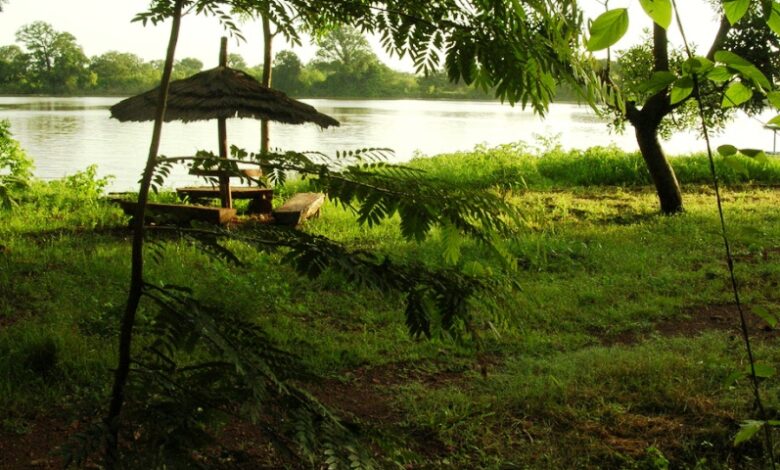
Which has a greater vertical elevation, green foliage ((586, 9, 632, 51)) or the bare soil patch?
green foliage ((586, 9, 632, 51))

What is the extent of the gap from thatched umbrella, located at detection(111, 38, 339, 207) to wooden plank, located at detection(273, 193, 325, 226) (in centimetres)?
85

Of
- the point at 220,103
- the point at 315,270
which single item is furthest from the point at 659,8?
the point at 220,103

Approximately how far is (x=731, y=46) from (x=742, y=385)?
9616 millimetres

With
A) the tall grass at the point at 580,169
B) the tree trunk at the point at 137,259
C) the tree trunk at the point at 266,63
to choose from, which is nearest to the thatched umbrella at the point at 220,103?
the tree trunk at the point at 266,63

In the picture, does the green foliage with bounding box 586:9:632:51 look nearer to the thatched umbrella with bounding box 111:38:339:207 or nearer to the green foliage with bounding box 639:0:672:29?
the green foliage with bounding box 639:0:672:29

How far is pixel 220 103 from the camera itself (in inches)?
413

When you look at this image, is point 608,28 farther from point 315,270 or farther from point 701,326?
point 701,326

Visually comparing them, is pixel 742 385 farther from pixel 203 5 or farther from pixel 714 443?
pixel 203 5

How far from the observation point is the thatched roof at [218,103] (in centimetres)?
1044

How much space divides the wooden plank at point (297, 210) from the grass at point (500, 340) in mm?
231

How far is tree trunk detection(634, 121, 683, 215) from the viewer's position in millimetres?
11709

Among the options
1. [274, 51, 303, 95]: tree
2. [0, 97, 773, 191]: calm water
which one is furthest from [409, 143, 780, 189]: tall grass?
[274, 51, 303, 95]: tree

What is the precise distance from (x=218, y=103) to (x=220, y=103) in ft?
0.10

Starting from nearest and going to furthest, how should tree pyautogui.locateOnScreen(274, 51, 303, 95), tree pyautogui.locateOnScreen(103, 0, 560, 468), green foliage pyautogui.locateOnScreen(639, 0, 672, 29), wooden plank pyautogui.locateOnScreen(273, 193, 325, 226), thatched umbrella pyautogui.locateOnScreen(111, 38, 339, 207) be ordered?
green foliage pyautogui.locateOnScreen(639, 0, 672, 29)
tree pyautogui.locateOnScreen(103, 0, 560, 468)
wooden plank pyautogui.locateOnScreen(273, 193, 325, 226)
thatched umbrella pyautogui.locateOnScreen(111, 38, 339, 207)
tree pyautogui.locateOnScreen(274, 51, 303, 95)
